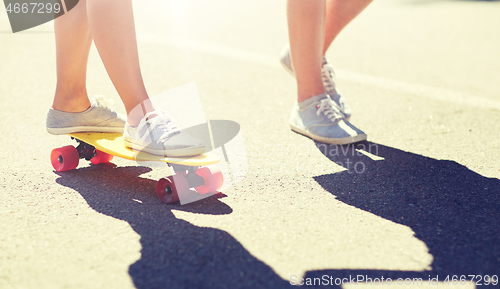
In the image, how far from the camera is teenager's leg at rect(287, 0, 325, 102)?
8.08 ft

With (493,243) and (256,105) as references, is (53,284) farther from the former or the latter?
(256,105)

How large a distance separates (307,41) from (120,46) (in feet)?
3.61

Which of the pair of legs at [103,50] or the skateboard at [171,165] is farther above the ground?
the pair of legs at [103,50]

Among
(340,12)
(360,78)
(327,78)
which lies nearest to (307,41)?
(327,78)

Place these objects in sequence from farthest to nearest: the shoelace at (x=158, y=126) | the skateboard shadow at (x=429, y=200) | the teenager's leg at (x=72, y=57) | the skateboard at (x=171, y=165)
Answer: the teenager's leg at (x=72, y=57), the shoelace at (x=158, y=126), the skateboard at (x=171, y=165), the skateboard shadow at (x=429, y=200)

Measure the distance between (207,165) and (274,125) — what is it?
3.46 feet

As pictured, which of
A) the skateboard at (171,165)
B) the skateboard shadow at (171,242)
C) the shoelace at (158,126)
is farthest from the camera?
the shoelace at (158,126)

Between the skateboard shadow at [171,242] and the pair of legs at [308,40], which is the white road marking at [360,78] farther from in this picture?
the skateboard shadow at [171,242]

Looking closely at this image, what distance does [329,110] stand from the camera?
2516 millimetres

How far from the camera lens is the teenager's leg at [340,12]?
2768 millimetres

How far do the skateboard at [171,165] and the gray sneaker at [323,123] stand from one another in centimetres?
85

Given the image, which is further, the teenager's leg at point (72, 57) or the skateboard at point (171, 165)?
the teenager's leg at point (72, 57)

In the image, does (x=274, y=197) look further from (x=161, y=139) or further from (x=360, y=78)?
(x=360, y=78)

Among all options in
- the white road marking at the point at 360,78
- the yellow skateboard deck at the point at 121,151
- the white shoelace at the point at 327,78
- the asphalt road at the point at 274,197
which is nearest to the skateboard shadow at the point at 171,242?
the asphalt road at the point at 274,197
